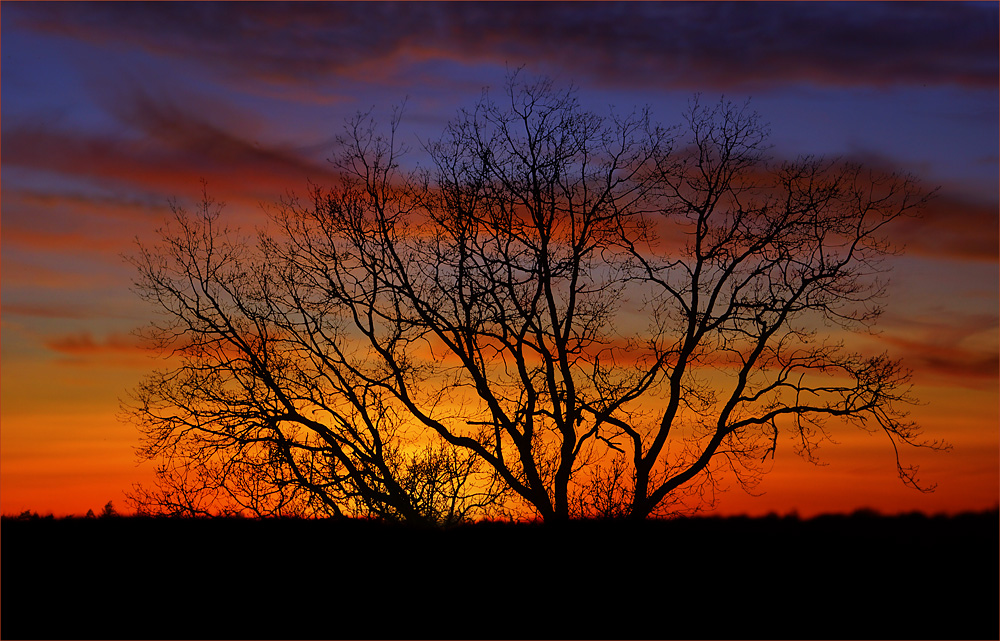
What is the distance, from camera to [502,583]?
900 centimetres

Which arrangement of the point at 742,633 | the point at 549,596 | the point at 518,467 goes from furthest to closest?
the point at 518,467, the point at 549,596, the point at 742,633

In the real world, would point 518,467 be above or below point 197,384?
below

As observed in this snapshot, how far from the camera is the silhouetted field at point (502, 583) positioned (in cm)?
835

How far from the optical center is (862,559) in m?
9.66

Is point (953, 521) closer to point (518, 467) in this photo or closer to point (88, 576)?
point (518, 467)

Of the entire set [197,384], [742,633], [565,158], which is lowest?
[742,633]

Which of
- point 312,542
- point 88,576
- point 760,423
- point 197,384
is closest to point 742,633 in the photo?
point 312,542

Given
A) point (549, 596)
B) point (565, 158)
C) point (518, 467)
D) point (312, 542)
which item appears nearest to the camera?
point (549, 596)

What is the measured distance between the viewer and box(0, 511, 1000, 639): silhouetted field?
27.4 feet

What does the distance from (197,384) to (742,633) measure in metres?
15.4

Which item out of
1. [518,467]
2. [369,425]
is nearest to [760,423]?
[518,467]

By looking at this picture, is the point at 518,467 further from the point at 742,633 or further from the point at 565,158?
the point at 742,633

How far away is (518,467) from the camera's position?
2014cm

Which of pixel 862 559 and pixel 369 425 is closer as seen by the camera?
pixel 862 559
